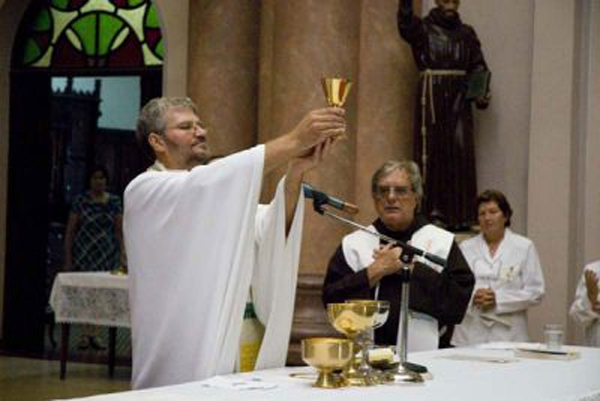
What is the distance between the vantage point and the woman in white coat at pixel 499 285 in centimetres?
733

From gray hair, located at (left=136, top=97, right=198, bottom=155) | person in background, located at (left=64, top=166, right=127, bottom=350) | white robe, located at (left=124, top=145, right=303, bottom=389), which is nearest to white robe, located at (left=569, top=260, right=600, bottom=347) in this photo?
white robe, located at (left=124, top=145, right=303, bottom=389)

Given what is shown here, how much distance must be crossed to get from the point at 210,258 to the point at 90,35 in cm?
760

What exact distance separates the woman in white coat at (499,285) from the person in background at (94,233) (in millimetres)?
5005

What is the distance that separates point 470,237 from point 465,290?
2.60 metres

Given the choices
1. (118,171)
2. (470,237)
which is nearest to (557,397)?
(470,237)

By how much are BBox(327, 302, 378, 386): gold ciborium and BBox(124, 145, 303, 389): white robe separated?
0.46 metres

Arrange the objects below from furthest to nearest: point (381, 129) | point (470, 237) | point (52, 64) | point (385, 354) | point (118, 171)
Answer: point (118, 171) < point (52, 64) < point (381, 129) < point (470, 237) < point (385, 354)

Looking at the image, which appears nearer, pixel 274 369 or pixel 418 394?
pixel 418 394

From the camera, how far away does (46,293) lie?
1241 centimetres

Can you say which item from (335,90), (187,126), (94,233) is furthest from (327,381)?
(94,233)

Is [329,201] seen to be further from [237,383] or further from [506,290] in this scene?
[506,290]

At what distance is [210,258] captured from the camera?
14.5 ft

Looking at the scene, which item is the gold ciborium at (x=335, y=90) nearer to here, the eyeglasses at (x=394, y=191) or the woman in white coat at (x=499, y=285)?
the eyeglasses at (x=394, y=191)

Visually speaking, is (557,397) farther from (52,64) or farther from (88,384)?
(52,64)
